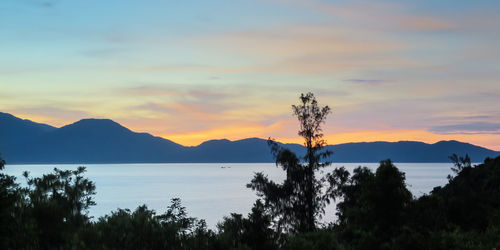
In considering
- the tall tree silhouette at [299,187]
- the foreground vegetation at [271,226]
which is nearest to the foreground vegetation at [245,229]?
the foreground vegetation at [271,226]

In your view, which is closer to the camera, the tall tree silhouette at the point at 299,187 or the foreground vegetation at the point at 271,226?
the foreground vegetation at the point at 271,226

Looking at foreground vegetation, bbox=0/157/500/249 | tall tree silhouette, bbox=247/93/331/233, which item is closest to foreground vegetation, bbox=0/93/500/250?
foreground vegetation, bbox=0/157/500/249

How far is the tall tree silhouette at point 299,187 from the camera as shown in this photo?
4431 centimetres

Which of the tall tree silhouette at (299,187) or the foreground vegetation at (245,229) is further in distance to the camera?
the tall tree silhouette at (299,187)

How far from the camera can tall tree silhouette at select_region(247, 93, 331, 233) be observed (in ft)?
145

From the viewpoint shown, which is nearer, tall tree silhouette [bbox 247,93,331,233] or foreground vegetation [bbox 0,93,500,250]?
foreground vegetation [bbox 0,93,500,250]

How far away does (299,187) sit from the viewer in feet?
147

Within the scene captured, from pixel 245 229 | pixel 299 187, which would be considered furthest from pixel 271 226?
pixel 299 187

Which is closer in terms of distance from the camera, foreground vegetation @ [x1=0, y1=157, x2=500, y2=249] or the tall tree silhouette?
foreground vegetation @ [x1=0, y1=157, x2=500, y2=249]

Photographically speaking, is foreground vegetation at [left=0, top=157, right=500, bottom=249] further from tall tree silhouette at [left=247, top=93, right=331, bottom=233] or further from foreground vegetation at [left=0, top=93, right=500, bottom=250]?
tall tree silhouette at [left=247, top=93, right=331, bottom=233]

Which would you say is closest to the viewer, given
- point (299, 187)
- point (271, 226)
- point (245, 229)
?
point (245, 229)

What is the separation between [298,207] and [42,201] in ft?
95.0

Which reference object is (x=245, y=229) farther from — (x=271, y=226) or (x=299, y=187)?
(x=299, y=187)

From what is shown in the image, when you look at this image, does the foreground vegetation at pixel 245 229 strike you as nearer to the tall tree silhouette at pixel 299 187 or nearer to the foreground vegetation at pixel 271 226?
the foreground vegetation at pixel 271 226
